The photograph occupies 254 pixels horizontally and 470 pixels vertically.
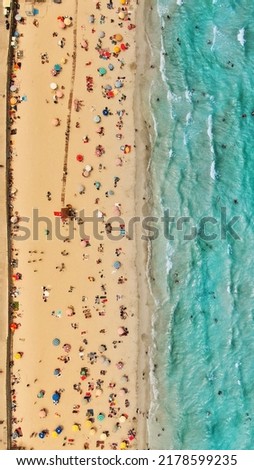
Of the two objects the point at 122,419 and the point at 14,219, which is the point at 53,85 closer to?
the point at 14,219

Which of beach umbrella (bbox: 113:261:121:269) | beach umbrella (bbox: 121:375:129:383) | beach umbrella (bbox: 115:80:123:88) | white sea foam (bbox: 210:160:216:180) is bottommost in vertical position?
beach umbrella (bbox: 121:375:129:383)

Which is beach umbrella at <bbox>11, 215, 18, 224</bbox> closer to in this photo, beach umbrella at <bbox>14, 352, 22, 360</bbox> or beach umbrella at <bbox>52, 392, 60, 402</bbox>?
beach umbrella at <bbox>14, 352, 22, 360</bbox>

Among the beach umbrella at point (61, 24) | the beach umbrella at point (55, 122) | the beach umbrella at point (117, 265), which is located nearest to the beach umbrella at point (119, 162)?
the beach umbrella at point (55, 122)

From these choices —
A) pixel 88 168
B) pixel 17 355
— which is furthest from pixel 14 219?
pixel 17 355

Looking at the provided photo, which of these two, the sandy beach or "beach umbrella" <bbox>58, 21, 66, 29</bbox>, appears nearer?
"beach umbrella" <bbox>58, 21, 66, 29</bbox>

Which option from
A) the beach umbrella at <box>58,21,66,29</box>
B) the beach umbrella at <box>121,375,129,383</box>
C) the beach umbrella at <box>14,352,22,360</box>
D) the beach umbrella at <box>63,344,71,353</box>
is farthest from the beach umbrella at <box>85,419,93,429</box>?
the beach umbrella at <box>58,21,66,29</box>
